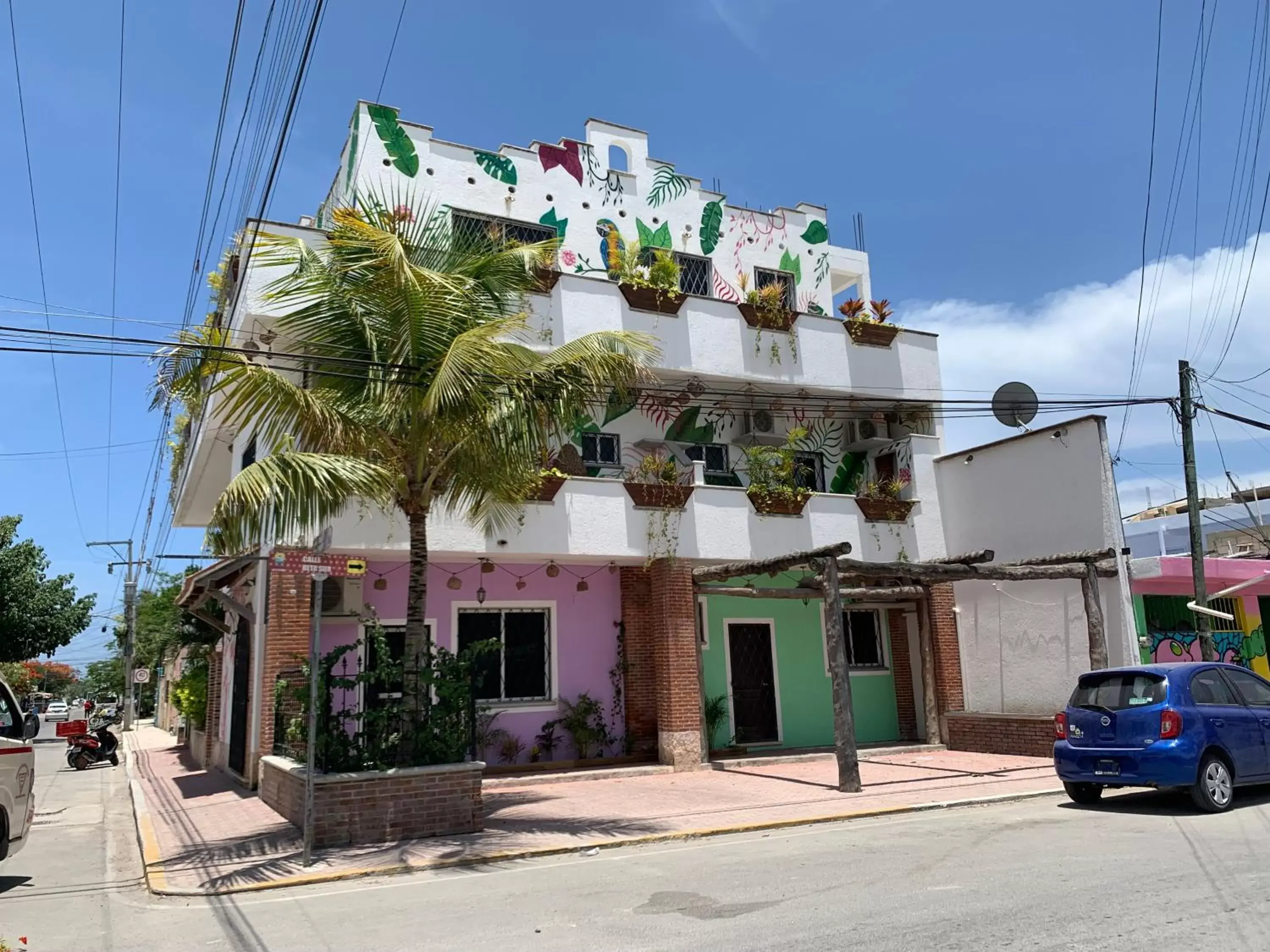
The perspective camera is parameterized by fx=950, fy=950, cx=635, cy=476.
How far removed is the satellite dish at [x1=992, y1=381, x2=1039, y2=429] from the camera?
1747 centimetres

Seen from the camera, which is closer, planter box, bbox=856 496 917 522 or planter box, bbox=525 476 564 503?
planter box, bbox=525 476 564 503

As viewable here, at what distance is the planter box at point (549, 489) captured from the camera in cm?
1492

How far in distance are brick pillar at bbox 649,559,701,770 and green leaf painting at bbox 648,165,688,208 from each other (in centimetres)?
768

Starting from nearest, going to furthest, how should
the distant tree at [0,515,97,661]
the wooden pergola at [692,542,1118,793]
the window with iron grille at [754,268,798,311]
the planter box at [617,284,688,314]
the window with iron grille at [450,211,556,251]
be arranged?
the wooden pergola at [692,542,1118,793] → the planter box at [617,284,688,314] → the window with iron grille at [450,211,556,251] → the window with iron grille at [754,268,798,311] → the distant tree at [0,515,97,661]

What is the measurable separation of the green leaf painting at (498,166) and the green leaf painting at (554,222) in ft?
2.65

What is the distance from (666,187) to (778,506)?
→ 705cm

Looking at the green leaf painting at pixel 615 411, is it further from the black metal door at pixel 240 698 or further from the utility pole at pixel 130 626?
the utility pole at pixel 130 626

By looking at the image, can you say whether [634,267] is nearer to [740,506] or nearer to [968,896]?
[740,506]

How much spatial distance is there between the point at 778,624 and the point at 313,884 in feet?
37.5

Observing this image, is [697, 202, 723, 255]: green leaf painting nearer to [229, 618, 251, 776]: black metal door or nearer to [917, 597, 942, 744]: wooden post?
[917, 597, 942, 744]: wooden post

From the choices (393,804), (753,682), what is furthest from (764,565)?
(393,804)

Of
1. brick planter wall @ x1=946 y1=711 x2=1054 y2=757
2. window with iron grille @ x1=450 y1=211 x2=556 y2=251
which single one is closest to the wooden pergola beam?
brick planter wall @ x1=946 y1=711 x2=1054 y2=757

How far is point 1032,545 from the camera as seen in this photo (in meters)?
17.4

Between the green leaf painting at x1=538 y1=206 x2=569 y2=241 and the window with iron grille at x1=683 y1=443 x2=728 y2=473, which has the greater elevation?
the green leaf painting at x1=538 y1=206 x2=569 y2=241
